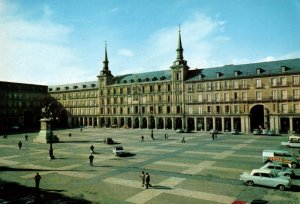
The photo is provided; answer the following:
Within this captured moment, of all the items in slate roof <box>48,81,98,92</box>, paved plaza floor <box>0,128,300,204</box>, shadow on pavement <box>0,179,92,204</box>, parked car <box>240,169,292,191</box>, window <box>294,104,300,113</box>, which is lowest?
shadow on pavement <box>0,179,92,204</box>

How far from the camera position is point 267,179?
20062mm

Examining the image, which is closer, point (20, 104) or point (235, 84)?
point (235, 84)

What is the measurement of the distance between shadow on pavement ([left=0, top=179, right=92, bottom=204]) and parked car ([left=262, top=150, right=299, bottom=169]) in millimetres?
20631

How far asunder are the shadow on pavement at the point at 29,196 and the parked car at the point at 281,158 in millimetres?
20631

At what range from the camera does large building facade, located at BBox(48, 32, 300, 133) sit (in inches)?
2303

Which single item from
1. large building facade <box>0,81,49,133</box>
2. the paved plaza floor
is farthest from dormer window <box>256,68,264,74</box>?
large building facade <box>0,81,49,133</box>

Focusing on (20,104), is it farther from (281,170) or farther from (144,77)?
(281,170)

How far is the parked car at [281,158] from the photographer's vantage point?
26.5 metres

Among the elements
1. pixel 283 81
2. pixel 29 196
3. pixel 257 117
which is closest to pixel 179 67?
pixel 257 117

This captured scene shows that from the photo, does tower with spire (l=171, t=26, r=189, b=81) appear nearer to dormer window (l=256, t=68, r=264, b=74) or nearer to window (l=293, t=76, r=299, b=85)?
dormer window (l=256, t=68, r=264, b=74)

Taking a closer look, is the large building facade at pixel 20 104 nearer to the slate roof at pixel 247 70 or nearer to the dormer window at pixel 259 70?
the slate roof at pixel 247 70

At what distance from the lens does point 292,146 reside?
3834 cm

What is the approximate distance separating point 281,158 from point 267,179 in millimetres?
8790

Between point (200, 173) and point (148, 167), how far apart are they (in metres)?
5.85
